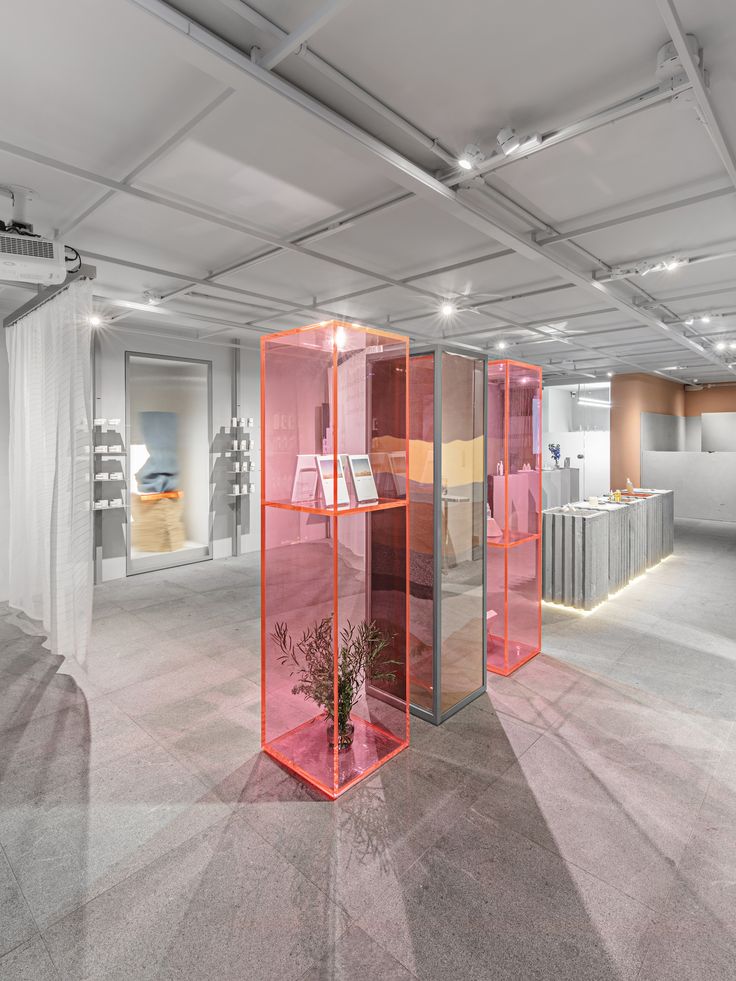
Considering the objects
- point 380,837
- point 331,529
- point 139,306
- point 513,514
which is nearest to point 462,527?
point 513,514

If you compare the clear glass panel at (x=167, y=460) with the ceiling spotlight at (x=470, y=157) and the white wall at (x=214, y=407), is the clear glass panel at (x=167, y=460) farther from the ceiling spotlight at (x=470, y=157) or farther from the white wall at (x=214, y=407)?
the ceiling spotlight at (x=470, y=157)

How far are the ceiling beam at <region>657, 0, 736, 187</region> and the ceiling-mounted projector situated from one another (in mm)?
3123

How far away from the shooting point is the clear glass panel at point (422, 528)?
3.05 meters

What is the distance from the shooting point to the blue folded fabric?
7090mm

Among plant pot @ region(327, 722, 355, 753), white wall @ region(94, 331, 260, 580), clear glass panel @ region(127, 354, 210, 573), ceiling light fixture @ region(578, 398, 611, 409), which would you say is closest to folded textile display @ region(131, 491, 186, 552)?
clear glass panel @ region(127, 354, 210, 573)

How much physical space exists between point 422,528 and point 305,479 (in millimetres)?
865

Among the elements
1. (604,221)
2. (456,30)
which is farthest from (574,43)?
(604,221)

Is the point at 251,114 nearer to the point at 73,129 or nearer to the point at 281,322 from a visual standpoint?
the point at 73,129

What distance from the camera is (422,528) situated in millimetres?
3141

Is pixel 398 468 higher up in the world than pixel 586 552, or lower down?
higher up

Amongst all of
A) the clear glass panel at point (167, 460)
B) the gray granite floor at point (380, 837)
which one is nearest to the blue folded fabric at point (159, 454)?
the clear glass panel at point (167, 460)

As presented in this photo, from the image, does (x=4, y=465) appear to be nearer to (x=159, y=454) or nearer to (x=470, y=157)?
(x=159, y=454)

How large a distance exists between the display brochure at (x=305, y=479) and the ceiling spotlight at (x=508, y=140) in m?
1.65

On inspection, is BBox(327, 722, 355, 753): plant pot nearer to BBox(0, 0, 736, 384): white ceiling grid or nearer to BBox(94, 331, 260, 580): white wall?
→ BBox(0, 0, 736, 384): white ceiling grid
